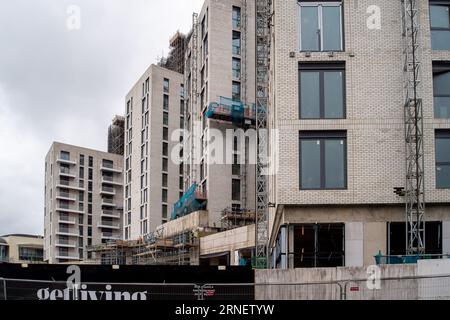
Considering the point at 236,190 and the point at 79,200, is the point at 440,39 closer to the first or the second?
the point at 236,190

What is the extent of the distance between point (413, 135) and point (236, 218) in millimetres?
49496

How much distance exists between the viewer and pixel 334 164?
26.7 metres

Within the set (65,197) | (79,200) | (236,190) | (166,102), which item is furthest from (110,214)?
(236,190)

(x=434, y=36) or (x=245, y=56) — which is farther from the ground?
(x=245, y=56)

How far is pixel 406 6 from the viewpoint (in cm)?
2700

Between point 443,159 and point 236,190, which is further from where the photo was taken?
point 236,190

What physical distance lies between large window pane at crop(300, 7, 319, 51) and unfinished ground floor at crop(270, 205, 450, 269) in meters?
6.71

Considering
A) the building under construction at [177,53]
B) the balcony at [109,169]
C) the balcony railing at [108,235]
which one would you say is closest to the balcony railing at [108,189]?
the balcony at [109,169]

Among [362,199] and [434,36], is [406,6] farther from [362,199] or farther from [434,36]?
[362,199]

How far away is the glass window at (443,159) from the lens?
26.7 meters

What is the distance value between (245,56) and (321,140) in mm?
57881

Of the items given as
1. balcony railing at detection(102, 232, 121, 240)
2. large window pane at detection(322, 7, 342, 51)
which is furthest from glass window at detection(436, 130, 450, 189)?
balcony railing at detection(102, 232, 121, 240)

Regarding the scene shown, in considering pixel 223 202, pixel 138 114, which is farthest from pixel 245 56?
pixel 138 114

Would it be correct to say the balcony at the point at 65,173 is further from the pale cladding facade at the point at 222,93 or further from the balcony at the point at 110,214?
the pale cladding facade at the point at 222,93
